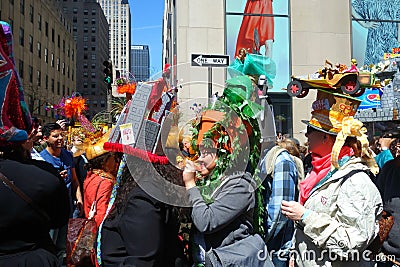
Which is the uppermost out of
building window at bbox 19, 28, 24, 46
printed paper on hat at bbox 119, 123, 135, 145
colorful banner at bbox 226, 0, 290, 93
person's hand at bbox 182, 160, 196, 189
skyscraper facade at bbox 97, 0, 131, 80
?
skyscraper facade at bbox 97, 0, 131, 80

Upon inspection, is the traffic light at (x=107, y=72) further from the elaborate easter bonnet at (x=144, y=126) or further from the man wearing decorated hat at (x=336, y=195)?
the man wearing decorated hat at (x=336, y=195)

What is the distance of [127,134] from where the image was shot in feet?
9.08

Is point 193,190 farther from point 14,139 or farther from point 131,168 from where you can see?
point 14,139

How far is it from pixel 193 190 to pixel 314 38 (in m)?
14.7

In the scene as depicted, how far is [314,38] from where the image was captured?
1592 centimetres

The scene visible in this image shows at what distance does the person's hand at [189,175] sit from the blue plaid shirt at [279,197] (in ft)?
3.99

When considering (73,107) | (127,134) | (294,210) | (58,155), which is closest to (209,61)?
(127,134)

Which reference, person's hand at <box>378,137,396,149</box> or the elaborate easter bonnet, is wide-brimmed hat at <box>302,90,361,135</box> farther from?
person's hand at <box>378,137,396,149</box>

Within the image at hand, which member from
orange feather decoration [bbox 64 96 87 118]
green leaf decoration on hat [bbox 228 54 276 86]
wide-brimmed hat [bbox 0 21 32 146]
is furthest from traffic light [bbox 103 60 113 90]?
wide-brimmed hat [bbox 0 21 32 146]

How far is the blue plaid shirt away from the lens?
3605 mm

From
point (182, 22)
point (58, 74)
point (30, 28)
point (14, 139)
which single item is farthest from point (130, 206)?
point (58, 74)

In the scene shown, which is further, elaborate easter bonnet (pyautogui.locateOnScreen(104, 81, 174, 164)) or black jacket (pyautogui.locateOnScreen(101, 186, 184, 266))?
elaborate easter bonnet (pyautogui.locateOnScreen(104, 81, 174, 164))

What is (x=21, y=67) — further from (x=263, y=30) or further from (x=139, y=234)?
(x=139, y=234)

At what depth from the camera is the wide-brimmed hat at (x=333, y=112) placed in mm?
3066
